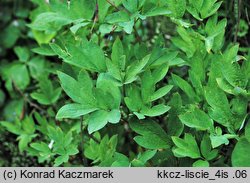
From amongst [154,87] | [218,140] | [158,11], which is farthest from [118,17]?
[218,140]

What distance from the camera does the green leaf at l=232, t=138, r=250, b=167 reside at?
1.30 metres

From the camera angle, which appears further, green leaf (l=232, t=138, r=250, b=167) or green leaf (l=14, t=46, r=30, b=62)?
green leaf (l=14, t=46, r=30, b=62)

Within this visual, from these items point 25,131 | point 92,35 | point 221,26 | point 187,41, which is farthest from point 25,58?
point 221,26

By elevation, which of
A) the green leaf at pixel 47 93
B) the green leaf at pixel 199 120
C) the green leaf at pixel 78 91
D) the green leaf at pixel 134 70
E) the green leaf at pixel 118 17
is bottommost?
the green leaf at pixel 47 93

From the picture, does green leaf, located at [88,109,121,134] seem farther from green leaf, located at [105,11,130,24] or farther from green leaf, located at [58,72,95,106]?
green leaf, located at [105,11,130,24]

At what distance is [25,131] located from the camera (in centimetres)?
200

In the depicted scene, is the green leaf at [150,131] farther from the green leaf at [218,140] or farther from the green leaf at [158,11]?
the green leaf at [158,11]

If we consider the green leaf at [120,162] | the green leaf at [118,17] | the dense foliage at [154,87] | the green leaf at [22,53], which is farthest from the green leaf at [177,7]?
the green leaf at [22,53]

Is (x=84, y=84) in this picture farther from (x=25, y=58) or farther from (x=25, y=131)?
(x=25, y=58)

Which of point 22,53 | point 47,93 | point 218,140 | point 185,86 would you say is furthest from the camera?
point 22,53

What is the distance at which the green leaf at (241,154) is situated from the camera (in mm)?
1304

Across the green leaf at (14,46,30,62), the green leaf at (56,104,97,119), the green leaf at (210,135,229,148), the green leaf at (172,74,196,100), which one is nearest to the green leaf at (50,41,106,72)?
the green leaf at (56,104,97,119)

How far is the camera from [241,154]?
1.32 metres

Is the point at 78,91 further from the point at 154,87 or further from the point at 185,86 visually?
the point at 185,86
